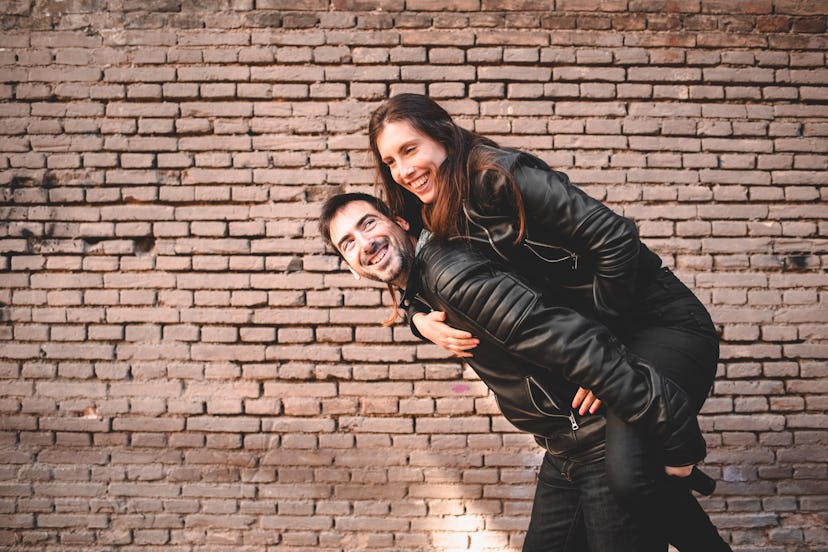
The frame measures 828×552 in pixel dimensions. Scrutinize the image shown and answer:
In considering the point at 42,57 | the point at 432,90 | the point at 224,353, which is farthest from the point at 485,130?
the point at 42,57

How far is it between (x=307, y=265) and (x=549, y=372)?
1.80 meters

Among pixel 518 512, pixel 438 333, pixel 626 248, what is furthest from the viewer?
pixel 518 512

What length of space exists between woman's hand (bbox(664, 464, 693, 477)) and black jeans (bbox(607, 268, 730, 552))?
0.07 ft

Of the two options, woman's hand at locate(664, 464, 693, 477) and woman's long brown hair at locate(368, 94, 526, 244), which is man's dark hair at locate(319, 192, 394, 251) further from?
woman's hand at locate(664, 464, 693, 477)

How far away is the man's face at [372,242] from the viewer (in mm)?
1919

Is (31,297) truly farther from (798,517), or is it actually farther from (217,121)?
(798,517)

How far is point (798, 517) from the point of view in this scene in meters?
3.10

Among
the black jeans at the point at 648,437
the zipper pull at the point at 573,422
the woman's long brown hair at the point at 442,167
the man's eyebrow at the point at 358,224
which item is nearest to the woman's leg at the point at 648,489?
the black jeans at the point at 648,437

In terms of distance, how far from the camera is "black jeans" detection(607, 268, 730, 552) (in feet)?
4.94

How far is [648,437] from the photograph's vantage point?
4.96 feet

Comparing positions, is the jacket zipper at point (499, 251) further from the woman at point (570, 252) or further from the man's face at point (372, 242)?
the man's face at point (372, 242)

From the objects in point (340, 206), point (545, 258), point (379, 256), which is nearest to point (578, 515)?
point (545, 258)

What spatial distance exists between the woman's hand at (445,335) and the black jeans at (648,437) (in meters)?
0.48

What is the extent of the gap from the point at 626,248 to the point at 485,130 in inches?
69.0
